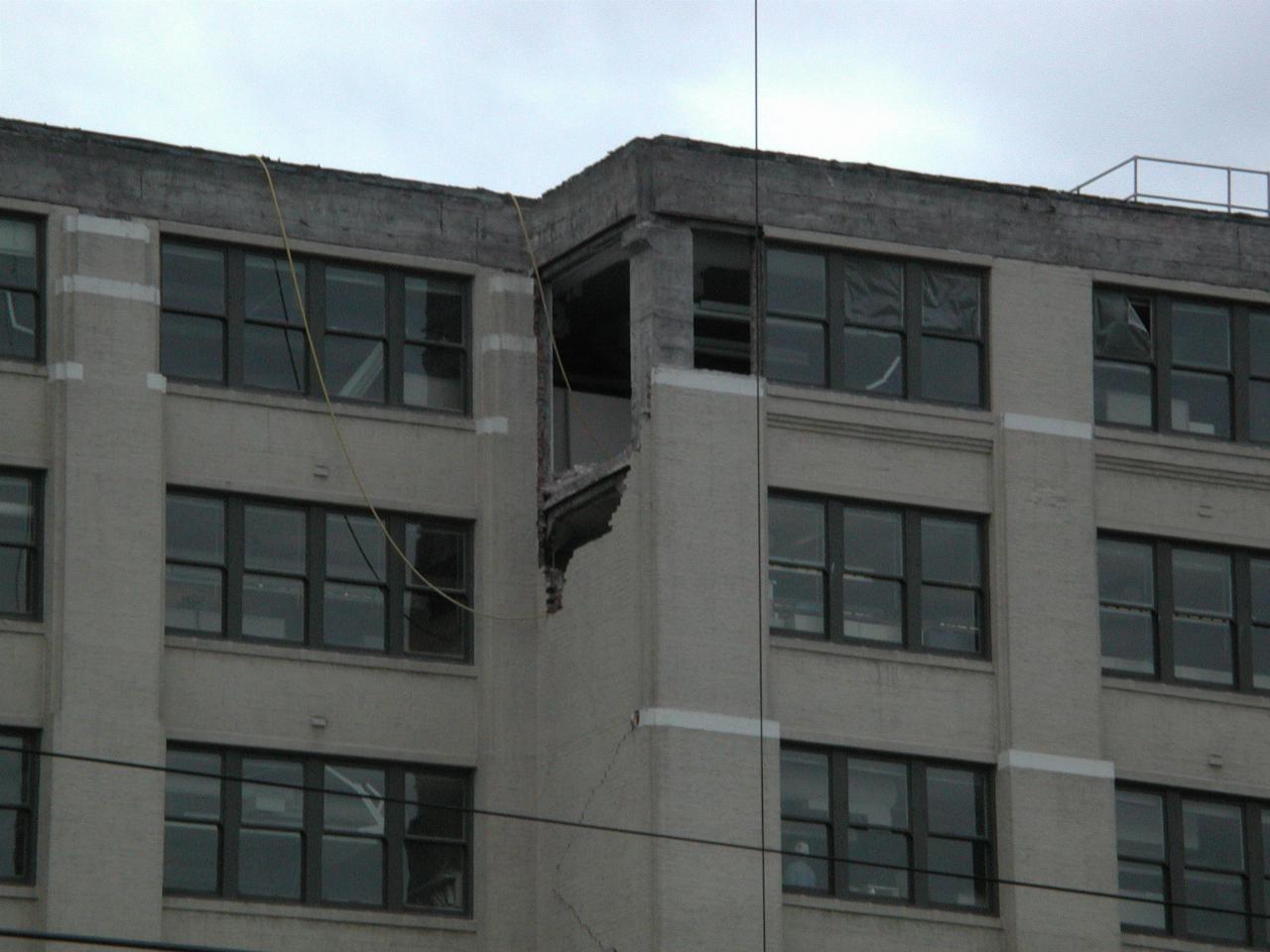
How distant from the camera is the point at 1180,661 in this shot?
37.9m

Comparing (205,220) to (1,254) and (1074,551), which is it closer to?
(1,254)

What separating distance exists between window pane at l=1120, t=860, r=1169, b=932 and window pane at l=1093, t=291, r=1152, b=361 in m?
6.69

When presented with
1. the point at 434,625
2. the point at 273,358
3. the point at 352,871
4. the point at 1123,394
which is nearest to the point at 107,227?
the point at 273,358

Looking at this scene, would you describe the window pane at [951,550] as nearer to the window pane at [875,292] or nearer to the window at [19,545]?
the window pane at [875,292]

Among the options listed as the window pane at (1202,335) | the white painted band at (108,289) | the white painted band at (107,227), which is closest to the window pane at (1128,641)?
the window pane at (1202,335)

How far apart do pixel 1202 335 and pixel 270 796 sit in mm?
13644

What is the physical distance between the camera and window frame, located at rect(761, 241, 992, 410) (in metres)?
36.9

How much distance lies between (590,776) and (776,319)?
243 inches

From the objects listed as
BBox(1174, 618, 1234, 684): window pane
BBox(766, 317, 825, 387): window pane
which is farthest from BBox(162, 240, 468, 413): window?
BBox(1174, 618, 1234, 684): window pane

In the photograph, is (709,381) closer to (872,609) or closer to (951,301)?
(872,609)

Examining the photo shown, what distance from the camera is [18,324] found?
36062mm

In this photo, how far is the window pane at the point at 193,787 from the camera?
1380 inches

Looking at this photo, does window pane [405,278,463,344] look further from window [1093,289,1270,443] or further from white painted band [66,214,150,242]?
window [1093,289,1270,443]

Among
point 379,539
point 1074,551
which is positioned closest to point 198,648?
point 379,539
